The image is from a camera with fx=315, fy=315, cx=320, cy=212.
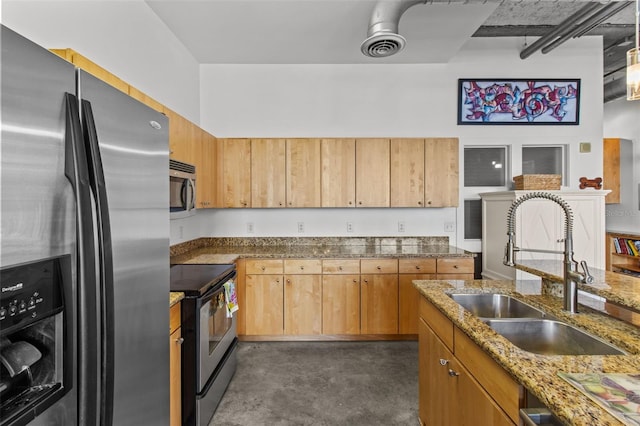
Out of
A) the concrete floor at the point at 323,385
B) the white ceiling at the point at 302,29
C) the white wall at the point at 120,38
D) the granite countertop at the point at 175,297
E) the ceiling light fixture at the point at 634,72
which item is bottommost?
the concrete floor at the point at 323,385

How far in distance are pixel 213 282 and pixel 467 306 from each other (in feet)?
5.46

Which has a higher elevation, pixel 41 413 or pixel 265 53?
pixel 265 53

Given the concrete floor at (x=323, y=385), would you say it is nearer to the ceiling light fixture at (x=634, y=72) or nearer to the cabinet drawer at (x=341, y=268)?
the cabinet drawer at (x=341, y=268)

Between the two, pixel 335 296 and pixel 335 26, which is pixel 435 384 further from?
pixel 335 26

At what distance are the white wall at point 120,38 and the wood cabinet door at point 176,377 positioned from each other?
6.22 feet

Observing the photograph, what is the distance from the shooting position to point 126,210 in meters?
1.03

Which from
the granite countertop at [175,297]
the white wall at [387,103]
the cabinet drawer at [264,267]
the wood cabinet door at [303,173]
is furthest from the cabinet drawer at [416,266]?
the granite countertop at [175,297]

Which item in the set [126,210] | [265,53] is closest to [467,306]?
[126,210]

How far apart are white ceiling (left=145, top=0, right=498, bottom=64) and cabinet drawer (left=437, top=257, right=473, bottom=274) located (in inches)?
92.9

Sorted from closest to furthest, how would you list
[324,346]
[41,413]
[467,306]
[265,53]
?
[41,413], [467,306], [324,346], [265,53]

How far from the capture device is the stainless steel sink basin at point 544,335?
140cm

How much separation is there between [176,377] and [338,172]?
2.59 m

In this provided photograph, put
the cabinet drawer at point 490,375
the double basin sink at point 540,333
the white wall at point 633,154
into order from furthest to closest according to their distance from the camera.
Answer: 1. the white wall at point 633,154
2. the double basin sink at point 540,333
3. the cabinet drawer at point 490,375

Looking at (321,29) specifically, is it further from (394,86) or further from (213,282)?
(213,282)
